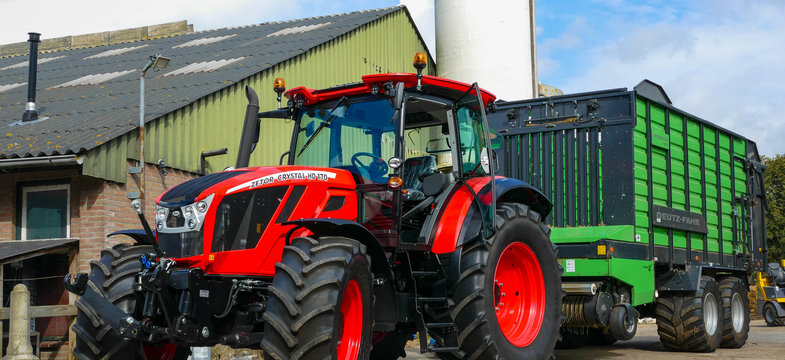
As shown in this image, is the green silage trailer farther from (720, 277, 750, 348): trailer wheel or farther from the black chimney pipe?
the black chimney pipe

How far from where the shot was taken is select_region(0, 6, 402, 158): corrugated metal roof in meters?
12.6

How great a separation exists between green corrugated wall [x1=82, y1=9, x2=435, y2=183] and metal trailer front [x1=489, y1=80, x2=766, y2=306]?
4354 millimetres

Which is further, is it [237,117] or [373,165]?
[237,117]

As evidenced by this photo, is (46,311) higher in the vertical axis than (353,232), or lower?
lower

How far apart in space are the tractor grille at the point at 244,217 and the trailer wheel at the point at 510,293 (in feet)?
5.52

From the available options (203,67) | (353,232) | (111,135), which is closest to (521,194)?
(353,232)

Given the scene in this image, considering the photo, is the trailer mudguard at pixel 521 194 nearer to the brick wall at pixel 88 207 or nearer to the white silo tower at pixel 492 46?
the brick wall at pixel 88 207

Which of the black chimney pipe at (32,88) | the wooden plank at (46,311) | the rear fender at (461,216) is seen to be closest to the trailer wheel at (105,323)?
the rear fender at (461,216)

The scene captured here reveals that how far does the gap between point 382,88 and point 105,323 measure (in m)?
2.74

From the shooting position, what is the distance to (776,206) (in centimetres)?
4109

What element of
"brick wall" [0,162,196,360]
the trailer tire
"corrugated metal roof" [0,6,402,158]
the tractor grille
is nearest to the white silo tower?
"corrugated metal roof" [0,6,402,158]

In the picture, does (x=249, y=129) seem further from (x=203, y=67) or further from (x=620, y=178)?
(x=203, y=67)

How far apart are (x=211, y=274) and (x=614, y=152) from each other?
18.9 feet

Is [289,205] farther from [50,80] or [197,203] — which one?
[50,80]
